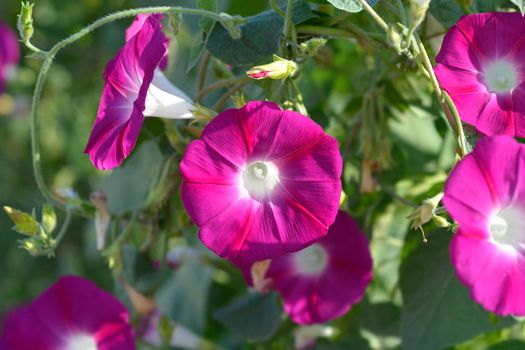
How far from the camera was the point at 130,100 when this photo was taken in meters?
0.81

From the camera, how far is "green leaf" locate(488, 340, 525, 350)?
0.97 metres

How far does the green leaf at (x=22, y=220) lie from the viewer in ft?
2.80

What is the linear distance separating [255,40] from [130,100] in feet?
0.43

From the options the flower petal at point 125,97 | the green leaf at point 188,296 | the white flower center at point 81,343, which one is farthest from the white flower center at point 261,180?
the green leaf at point 188,296

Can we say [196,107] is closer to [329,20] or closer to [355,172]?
[329,20]

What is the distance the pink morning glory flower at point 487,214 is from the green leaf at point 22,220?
0.44 m

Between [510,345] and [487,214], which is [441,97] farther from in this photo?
[510,345]

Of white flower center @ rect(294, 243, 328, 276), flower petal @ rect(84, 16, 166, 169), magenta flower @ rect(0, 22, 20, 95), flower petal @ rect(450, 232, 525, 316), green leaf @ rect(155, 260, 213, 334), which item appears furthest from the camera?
magenta flower @ rect(0, 22, 20, 95)

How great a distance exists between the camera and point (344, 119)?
3.60 ft

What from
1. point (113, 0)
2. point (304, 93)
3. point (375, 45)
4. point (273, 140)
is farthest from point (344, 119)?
point (113, 0)

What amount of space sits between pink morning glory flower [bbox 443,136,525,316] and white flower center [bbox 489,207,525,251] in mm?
21

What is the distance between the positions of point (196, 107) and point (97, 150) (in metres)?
0.10

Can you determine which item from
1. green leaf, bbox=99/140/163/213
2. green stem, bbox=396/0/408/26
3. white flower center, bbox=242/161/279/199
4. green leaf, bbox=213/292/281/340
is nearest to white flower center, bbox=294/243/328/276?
green leaf, bbox=213/292/281/340

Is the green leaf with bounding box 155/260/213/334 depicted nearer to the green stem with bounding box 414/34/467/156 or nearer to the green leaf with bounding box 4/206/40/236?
the green leaf with bounding box 4/206/40/236
